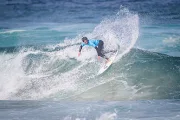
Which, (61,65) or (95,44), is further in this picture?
(61,65)

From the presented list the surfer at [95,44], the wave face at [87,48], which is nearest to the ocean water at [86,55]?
the wave face at [87,48]

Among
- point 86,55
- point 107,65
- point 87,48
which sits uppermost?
point 87,48

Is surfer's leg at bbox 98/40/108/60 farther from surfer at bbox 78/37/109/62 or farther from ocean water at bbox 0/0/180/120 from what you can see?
ocean water at bbox 0/0/180/120

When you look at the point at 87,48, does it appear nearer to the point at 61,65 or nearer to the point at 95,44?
the point at 95,44

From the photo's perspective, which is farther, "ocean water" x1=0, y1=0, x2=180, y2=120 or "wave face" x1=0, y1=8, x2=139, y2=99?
"wave face" x1=0, y1=8, x2=139, y2=99

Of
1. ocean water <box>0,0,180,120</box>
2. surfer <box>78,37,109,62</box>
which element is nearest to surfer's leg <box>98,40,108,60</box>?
surfer <box>78,37,109,62</box>

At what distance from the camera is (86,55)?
3.94 metres

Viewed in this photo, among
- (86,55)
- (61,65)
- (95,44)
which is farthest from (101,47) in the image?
(61,65)

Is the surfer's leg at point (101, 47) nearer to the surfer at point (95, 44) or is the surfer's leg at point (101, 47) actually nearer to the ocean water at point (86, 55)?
the surfer at point (95, 44)

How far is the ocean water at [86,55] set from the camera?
3.70 meters

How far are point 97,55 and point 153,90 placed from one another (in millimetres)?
952

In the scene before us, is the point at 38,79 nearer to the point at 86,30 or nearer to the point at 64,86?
the point at 64,86

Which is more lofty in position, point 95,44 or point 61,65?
point 95,44

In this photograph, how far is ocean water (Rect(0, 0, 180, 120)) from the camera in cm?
370
